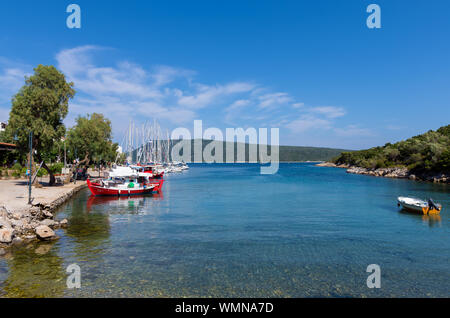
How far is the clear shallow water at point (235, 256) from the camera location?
40.5 feet

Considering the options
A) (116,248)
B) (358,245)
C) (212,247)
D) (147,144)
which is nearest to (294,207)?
(358,245)

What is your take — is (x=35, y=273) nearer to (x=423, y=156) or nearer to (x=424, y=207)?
(x=424, y=207)

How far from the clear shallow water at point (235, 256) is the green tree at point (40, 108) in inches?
584

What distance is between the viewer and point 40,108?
38406 millimetres

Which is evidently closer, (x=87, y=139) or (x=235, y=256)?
(x=235, y=256)

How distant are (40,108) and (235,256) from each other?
35490mm

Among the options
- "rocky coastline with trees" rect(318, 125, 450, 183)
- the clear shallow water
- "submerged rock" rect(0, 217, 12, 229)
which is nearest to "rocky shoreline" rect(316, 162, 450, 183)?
"rocky coastline with trees" rect(318, 125, 450, 183)

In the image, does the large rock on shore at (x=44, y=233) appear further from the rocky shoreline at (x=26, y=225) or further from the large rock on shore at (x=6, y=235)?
the large rock on shore at (x=6, y=235)

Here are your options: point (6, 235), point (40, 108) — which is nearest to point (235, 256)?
point (6, 235)

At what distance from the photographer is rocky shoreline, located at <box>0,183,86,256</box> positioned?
58.4 feet

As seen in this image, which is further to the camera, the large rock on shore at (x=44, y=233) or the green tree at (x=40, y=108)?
the green tree at (x=40, y=108)

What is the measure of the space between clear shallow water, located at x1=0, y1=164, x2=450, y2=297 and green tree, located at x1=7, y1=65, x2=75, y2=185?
14.8m

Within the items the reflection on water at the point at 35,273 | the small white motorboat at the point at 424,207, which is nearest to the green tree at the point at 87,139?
the reflection on water at the point at 35,273

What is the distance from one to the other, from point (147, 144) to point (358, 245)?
97.6 metres
